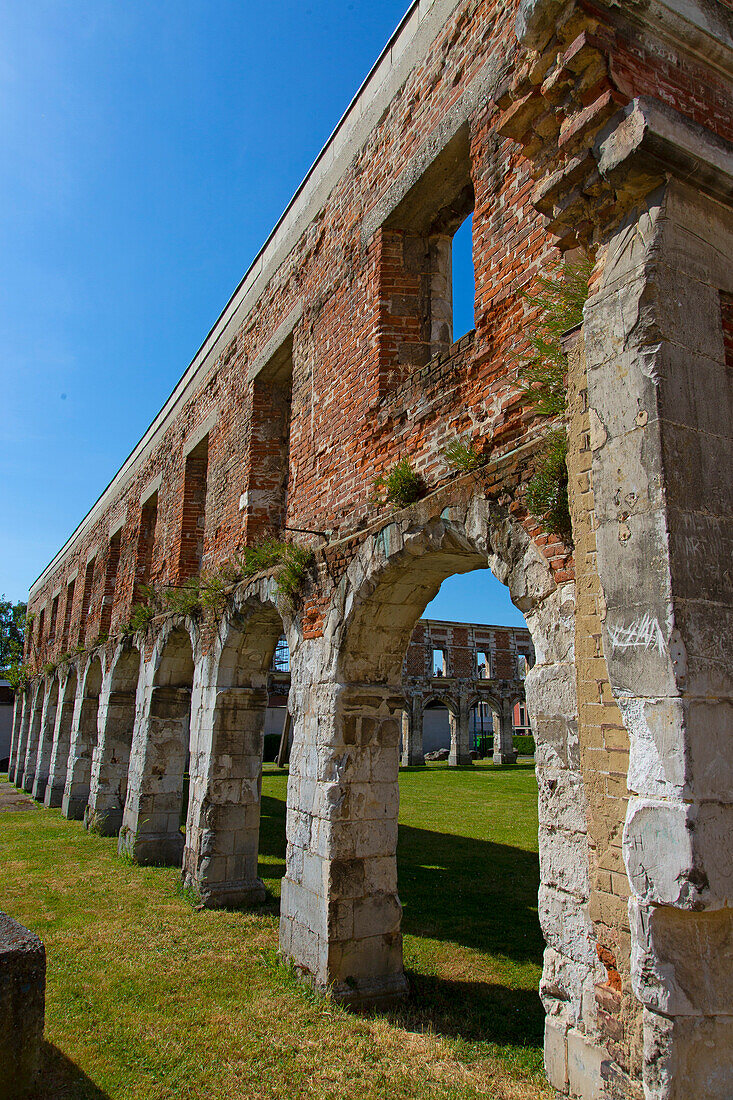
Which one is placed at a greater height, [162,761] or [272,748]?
[162,761]

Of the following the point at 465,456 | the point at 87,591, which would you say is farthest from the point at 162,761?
the point at 87,591

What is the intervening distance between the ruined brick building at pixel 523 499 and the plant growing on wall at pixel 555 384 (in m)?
0.14

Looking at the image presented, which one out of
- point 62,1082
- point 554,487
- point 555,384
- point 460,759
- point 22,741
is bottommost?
point 62,1082

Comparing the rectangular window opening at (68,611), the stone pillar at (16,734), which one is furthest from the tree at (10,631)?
the rectangular window opening at (68,611)

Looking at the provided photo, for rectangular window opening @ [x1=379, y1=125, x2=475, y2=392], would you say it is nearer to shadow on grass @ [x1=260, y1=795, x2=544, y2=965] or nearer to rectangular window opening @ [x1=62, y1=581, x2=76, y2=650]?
shadow on grass @ [x1=260, y1=795, x2=544, y2=965]

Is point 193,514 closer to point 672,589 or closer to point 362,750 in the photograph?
point 362,750

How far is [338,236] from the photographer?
22.4 ft

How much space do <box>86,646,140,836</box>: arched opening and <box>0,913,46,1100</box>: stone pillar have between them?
30.6 ft

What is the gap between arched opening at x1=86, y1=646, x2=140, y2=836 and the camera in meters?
12.8

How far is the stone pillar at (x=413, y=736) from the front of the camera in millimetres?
28281

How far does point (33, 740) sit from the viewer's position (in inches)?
850

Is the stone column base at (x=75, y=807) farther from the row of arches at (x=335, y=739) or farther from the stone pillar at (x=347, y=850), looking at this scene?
the stone pillar at (x=347, y=850)

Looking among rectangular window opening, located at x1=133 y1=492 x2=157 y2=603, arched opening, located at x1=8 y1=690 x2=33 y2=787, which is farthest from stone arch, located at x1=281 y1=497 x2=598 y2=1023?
arched opening, located at x1=8 y1=690 x2=33 y2=787

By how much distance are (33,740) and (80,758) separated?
24.7 feet
